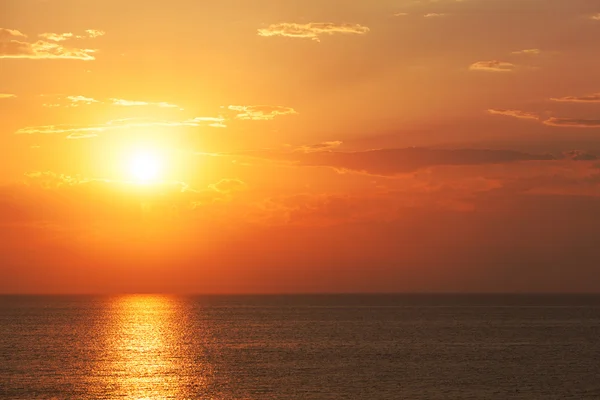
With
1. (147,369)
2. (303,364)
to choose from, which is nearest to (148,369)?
(147,369)

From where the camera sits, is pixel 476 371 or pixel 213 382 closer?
pixel 213 382

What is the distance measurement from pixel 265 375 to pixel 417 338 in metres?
67.0

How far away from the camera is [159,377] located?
96.4 m

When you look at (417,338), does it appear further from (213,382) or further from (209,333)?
(213,382)

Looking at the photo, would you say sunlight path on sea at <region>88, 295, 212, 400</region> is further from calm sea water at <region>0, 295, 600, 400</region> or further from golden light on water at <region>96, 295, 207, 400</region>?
calm sea water at <region>0, 295, 600, 400</region>

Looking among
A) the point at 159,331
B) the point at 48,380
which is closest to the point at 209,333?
the point at 159,331

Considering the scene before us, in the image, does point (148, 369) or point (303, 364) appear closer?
point (148, 369)

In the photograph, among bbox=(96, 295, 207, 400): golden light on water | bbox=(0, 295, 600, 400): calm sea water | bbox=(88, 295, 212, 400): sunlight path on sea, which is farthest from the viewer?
bbox=(96, 295, 207, 400): golden light on water

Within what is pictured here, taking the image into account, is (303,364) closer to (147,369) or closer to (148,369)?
(148,369)

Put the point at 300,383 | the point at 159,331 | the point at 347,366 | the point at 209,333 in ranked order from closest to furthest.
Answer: the point at 300,383 < the point at 347,366 < the point at 209,333 < the point at 159,331

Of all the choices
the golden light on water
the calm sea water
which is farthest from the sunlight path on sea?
the calm sea water

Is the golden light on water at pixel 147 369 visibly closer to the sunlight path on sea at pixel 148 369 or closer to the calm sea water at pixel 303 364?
the sunlight path on sea at pixel 148 369

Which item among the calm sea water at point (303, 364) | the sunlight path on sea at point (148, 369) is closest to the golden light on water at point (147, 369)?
the sunlight path on sea at point (148, 369)

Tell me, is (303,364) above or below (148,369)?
below
